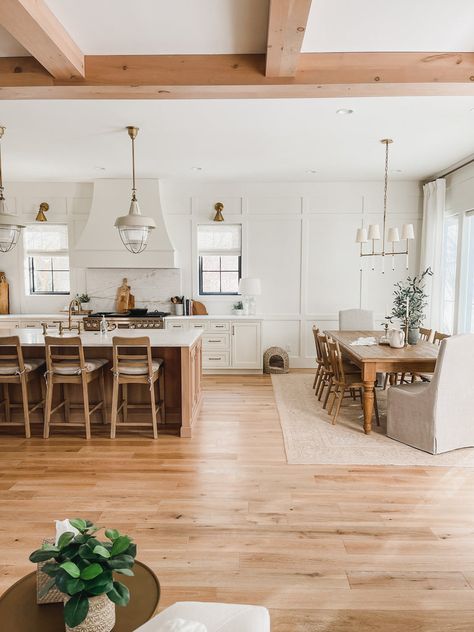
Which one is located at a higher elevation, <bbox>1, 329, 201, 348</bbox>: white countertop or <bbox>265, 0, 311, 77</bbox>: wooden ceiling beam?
<bbox>265, 0, 311, 77</bbox>: wooden ceiling beam

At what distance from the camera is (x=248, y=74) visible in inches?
112

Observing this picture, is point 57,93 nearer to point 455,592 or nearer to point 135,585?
point 135,585

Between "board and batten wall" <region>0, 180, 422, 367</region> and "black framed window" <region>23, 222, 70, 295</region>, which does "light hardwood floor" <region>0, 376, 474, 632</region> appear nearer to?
"board and batten wall" <region>0, 180, 422, 367</region>

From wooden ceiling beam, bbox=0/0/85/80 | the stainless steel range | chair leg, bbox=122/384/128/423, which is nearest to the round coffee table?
wooden ceiling beam, bbox=0/0/85/80

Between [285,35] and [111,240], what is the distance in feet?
15.8

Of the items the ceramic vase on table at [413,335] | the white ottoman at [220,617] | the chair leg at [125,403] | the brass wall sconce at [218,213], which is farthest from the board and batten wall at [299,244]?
the white ottoman at [220,617]

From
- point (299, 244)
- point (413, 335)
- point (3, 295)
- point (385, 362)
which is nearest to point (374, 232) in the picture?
point (413, 335)

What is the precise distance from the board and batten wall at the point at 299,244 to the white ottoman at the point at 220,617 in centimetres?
586

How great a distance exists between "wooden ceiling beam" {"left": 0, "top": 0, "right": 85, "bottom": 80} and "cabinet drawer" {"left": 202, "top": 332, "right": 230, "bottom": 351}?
4274 mm

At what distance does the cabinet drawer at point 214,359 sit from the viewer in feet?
22.0

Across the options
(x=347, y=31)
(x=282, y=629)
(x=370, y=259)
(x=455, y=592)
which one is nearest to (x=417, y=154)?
(x=370, y=259)

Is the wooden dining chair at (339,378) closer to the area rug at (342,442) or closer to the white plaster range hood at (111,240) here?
the area rug at (342,442)

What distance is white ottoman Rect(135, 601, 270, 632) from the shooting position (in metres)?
1.25

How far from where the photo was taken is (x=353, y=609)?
2018 mm
